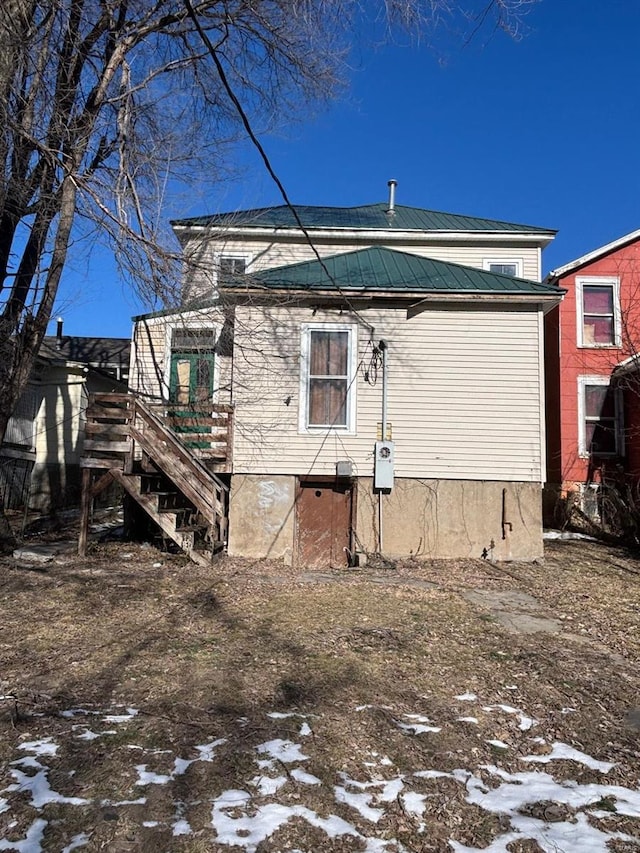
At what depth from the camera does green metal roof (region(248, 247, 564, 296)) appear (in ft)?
33.6

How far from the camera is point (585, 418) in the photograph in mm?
15750

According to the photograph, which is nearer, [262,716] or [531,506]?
[262,716]

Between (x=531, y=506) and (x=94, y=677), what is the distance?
306 inches

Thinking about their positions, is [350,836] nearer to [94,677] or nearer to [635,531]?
[94,677]

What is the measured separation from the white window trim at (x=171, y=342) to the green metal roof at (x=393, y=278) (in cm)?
104

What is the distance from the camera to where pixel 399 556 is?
10.2 m

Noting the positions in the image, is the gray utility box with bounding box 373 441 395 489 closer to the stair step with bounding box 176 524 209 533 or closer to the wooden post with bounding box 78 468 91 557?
the stair step with bounding box 176 524 209 533

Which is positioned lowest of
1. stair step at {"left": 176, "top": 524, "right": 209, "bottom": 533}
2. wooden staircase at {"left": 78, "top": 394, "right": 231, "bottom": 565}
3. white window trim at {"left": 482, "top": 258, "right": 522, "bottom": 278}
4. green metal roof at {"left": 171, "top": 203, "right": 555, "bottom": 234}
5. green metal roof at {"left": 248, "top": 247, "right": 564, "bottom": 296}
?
stair step at {"left": 176, "top": 524, "right": 209, "bottom": 533}

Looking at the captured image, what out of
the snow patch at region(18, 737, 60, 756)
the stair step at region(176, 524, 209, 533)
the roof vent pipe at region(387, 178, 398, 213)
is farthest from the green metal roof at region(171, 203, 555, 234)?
the snow patch at region(18, 737, 60, 756)

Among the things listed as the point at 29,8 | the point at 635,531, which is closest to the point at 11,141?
the point at 29,8

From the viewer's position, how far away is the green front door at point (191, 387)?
35.7ft

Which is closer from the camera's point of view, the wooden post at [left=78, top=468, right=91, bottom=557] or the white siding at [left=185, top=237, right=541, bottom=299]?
the wooden post at [left=78, top=468, right=91, bottom=557]

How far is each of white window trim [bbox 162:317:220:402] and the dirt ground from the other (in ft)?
14.7

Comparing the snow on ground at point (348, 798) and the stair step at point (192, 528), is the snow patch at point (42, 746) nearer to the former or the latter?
the snow on ground at point (348, 798)
